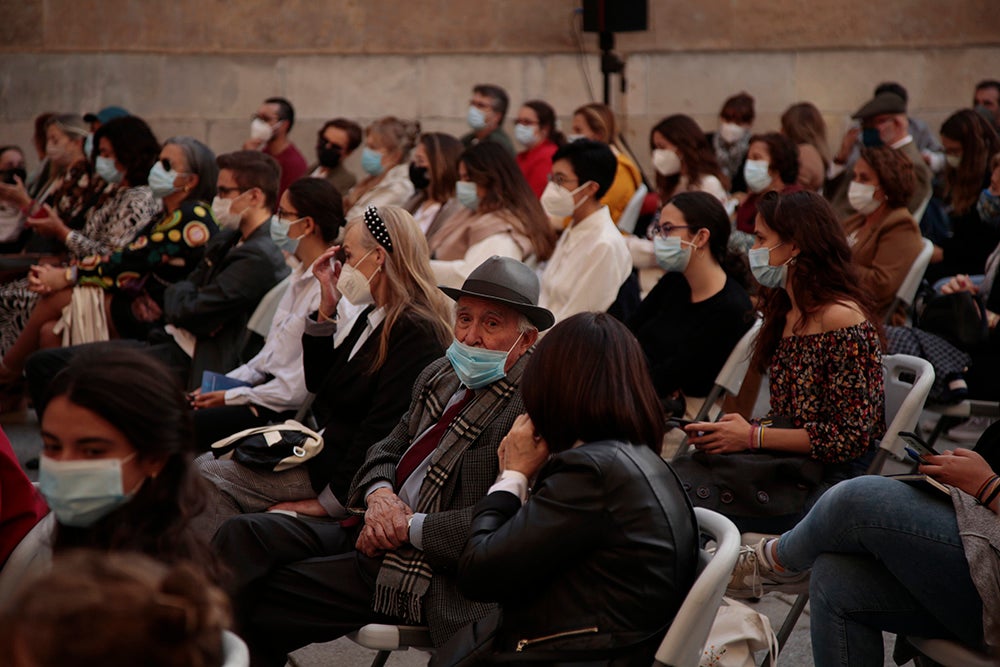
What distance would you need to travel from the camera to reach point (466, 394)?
10.4ft

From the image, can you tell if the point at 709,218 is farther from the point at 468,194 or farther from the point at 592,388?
the point at 592,388

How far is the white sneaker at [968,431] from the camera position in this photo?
5.73 metres

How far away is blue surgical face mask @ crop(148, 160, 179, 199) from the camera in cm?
594

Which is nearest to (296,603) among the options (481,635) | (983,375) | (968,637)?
(481,635)

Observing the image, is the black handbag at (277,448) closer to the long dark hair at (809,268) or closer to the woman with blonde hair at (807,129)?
the long dark hair at (809,268)

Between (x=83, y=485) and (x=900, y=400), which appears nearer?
(x=83, y=485)

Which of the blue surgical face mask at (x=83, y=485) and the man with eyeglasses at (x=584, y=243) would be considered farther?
the man with eyeglasses at (x=584, y=243)

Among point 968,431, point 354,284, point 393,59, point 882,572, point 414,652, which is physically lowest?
point 414,652

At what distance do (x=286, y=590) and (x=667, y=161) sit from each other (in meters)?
5.04

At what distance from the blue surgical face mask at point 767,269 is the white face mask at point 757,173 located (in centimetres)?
302

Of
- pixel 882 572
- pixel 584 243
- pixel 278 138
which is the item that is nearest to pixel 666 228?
pixel 584 243

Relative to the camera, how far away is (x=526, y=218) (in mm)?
5832

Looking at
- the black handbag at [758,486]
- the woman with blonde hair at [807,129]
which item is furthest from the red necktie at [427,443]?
the woman with blonde hair at [807,129]

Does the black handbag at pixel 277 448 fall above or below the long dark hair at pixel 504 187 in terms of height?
below
